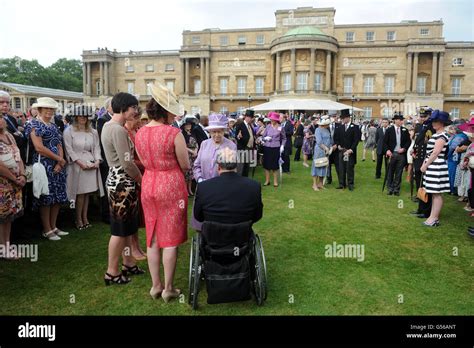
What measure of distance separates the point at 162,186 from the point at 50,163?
3220 mm

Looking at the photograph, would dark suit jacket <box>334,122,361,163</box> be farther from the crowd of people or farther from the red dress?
the red dress

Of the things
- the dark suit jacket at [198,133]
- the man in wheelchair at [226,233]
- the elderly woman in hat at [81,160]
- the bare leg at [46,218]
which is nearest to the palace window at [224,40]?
the dark suit jacket at [198,133]

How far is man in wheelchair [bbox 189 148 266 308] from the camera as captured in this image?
3426 mm

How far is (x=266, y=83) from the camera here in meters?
53.3

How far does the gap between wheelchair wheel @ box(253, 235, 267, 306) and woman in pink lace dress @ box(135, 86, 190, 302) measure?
0.81m

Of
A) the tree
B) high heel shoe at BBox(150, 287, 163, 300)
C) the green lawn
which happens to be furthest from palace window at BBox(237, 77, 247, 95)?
high heel shoe at BBox(150, 287, 163, 300)

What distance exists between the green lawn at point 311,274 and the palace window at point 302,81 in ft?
141

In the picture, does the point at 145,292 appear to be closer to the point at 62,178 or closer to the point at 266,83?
the point at 62,178

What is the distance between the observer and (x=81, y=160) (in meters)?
6.32

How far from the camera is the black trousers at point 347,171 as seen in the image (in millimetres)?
10336

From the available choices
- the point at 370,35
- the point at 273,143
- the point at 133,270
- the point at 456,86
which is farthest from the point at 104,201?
the point at 370,35
